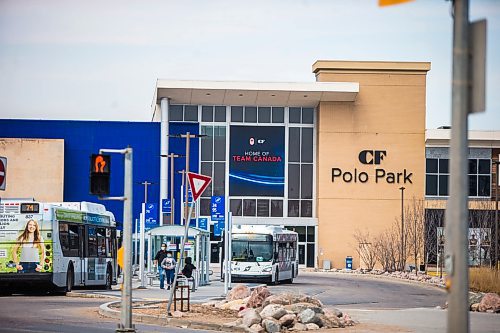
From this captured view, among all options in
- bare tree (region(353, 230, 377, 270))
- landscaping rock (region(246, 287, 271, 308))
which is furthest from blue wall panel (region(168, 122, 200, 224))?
landscaping rock (region(246, 287, 271, 308))

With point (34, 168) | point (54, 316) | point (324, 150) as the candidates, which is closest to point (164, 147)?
point (34, 168)

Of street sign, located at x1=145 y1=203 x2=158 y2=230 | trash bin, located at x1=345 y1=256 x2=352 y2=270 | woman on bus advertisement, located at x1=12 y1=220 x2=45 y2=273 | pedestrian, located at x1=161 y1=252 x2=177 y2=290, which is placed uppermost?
street sign, located at x1=145 y1=203 x2=158 y2=230

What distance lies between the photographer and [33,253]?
35.5 metres

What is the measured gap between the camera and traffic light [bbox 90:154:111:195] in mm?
20719

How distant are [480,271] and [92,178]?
30.9 m

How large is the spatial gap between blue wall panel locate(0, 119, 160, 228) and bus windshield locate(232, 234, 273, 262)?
40600mm

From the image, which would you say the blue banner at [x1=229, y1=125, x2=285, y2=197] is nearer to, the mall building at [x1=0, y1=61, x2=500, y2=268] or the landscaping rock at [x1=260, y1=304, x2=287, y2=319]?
the mall building at [x1=0, y1=61, x2=500, y2=268]

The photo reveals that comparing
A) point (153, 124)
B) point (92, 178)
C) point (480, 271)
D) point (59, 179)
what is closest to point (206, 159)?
point (153, 124)

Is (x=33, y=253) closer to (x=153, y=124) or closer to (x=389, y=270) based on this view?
(x=389, y=270)

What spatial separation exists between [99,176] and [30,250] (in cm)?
1562

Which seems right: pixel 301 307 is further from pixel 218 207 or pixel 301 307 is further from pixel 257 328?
pixel 218 207

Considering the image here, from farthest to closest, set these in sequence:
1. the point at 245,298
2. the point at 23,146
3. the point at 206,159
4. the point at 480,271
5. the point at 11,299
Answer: the point at 206,159, the point at 23,146, the point at 480,271, the point at 11,299, the point at 245,298

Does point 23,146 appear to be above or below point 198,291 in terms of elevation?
above

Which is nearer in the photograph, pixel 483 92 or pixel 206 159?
pixel 483 92
